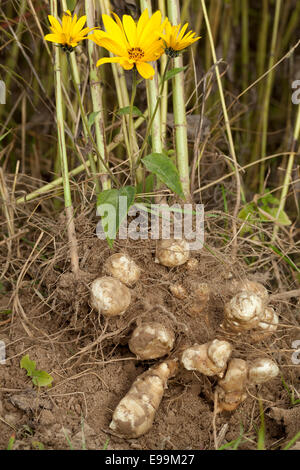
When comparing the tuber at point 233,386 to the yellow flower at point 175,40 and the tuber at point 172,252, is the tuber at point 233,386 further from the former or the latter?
the yellow flower at point 175,40

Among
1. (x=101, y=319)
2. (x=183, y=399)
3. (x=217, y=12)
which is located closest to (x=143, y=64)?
(x=101, y=319)

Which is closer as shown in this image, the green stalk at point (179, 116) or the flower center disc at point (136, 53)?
the flower center disc at point (136, 53)

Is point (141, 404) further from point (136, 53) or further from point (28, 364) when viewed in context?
point (136, 53)

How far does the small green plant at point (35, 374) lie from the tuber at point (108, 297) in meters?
0.14

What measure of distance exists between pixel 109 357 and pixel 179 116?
499 mm

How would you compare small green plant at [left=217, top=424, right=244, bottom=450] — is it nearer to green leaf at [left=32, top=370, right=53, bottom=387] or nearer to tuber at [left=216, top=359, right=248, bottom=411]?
tuber at [left=216, top=359, right=248, bottom=411]

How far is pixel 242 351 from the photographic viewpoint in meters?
1.00

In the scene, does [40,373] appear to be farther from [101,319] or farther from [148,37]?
[148,37]

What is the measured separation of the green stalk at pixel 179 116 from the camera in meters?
1.10

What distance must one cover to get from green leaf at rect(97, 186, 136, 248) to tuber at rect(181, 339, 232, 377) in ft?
0.75

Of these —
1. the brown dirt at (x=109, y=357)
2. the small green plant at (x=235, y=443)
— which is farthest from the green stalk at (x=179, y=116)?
the small green plant at (x=235, y=443)

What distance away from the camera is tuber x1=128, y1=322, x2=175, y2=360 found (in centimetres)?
95

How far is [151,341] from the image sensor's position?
37.3 inches
